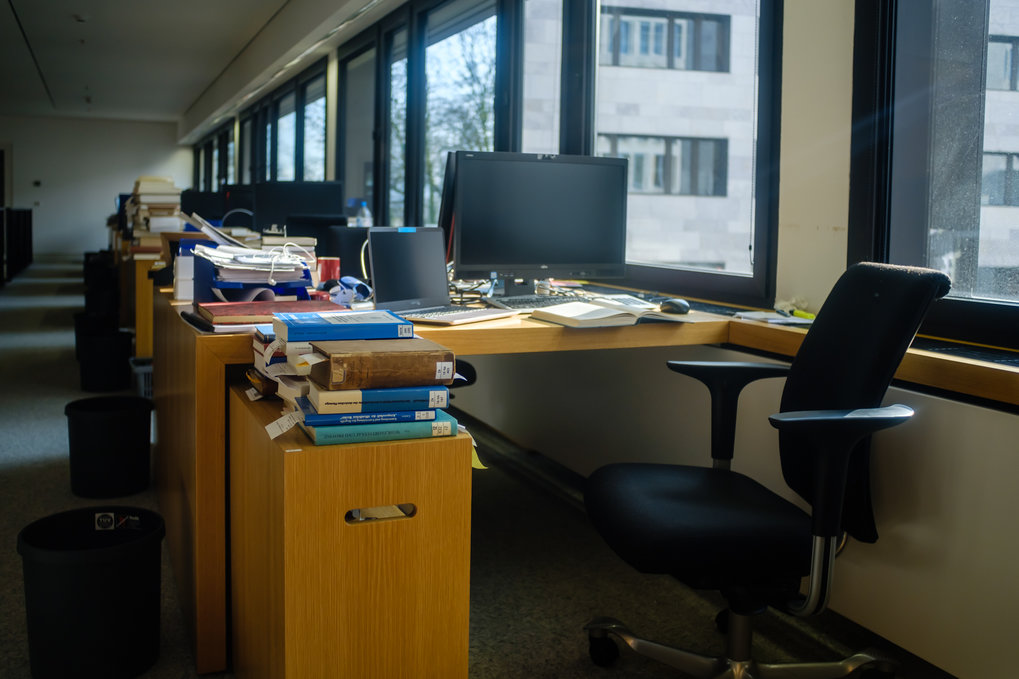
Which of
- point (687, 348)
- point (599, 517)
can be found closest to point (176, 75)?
point (687, 348)

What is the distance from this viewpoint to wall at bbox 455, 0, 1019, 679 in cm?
178

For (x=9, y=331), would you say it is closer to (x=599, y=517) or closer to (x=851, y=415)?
(x=599, y=517)

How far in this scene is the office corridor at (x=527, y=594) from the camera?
6.77 feet

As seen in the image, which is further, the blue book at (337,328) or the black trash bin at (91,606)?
the black trash bin at (91,606)

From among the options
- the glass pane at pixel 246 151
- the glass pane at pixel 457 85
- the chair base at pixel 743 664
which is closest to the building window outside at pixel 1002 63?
the chair base at pixel 743 664

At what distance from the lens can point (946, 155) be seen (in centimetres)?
220

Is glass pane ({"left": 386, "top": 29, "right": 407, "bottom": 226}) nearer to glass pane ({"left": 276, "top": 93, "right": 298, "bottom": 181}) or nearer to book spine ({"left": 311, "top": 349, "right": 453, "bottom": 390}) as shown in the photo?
glass pane ({"left": 276, "top": 93, "right": 298, "bottom": 181})

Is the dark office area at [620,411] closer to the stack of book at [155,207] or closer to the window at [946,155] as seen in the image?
the window at [946,155]

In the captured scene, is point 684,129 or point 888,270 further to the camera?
point 684,129

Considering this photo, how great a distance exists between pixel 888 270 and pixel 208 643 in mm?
1701

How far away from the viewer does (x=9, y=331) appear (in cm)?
730

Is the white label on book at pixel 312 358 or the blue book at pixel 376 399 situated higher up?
the white label on book at pixel 312 358

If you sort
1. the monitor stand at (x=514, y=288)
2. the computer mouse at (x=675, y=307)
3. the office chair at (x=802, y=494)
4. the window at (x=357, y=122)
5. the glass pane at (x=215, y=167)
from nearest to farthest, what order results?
the office chair at (x=802, y=494)
the computer mouse at (x=675, y=307)
the monitor stand at (x=514, y=288)
the window at (x=357, y=122)
the glass pane at (x=215, y=167)

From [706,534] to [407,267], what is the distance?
1310 mm
